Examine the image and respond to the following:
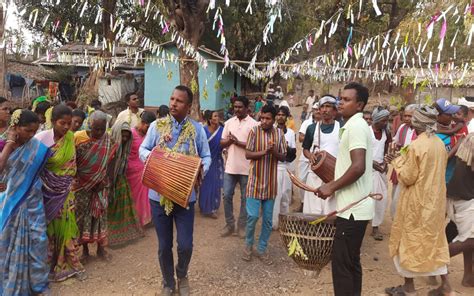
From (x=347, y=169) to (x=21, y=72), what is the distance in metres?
24.5

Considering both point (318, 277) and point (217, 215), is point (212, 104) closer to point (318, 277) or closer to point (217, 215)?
point (217, 215)

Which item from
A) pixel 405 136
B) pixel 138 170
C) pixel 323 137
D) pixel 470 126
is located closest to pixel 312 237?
pixel 323 137

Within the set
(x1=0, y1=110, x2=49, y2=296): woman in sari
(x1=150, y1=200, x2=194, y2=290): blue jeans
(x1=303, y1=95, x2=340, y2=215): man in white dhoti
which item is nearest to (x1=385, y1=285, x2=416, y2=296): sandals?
(x1=303, y1=95, x2=340, y2=215): man in white dhoti

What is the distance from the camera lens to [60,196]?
381 centimetres

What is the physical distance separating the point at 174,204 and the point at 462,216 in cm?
284

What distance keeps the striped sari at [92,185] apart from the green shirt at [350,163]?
247 cm

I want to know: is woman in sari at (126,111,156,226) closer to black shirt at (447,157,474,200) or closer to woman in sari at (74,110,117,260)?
woman in sari at (74,110,117,260)

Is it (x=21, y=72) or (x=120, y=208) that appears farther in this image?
(x=21, y=72)

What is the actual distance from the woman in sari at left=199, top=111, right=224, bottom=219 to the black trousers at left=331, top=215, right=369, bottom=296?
3.26 metres

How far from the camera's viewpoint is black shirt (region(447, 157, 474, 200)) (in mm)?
4027

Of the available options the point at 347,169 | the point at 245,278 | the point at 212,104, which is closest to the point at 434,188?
the point at 347,169

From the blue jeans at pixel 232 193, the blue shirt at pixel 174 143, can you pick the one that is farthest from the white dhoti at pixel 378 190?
the blue shirt at pixel 174 143

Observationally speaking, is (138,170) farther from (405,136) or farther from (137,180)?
(405,136)

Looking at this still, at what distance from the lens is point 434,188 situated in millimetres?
3680
